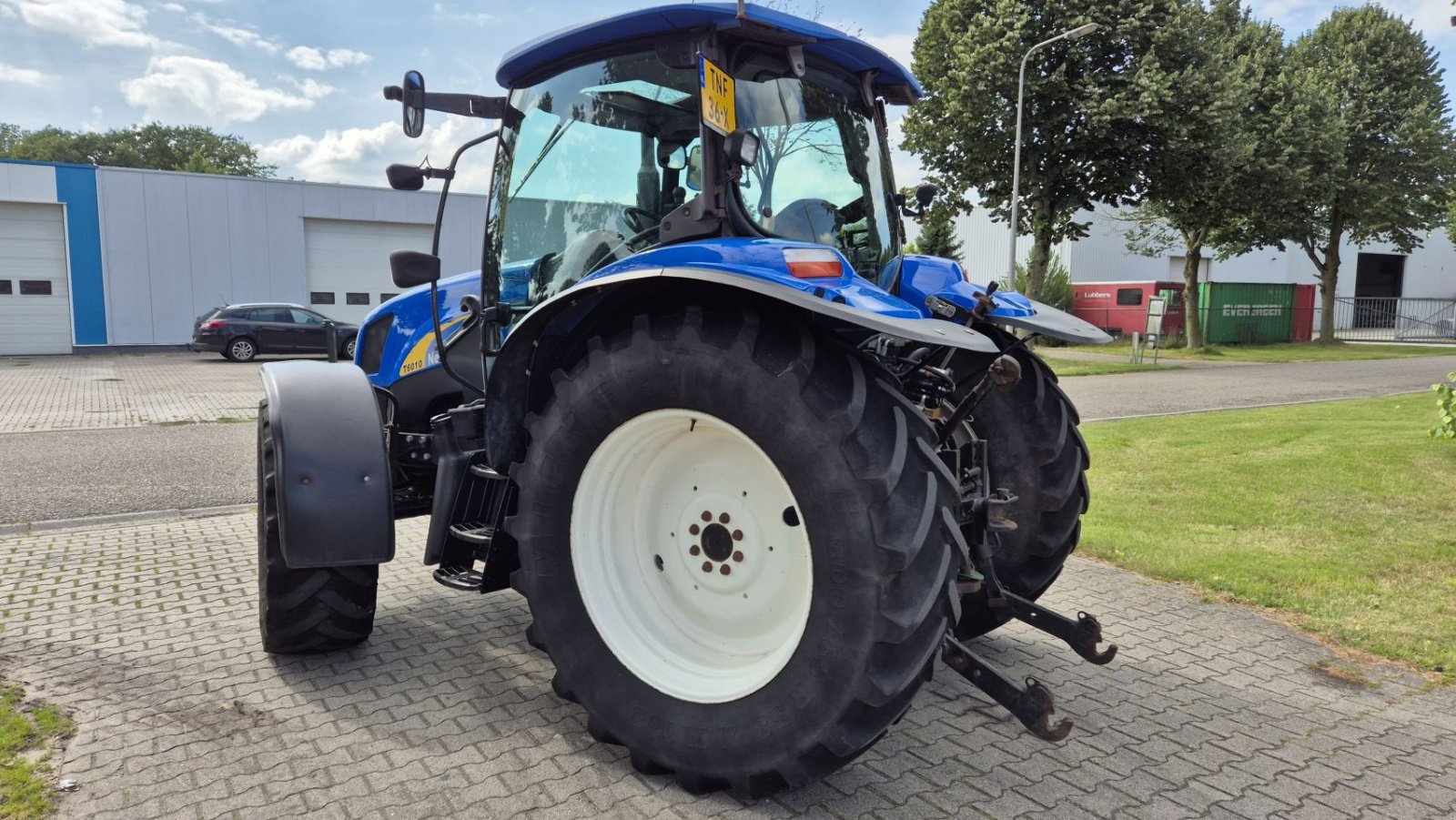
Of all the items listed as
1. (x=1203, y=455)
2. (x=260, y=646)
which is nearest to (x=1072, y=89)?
(x=1203, y=455)

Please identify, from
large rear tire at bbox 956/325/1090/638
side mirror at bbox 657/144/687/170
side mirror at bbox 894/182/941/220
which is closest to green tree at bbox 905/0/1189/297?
side mirror at bbox 894/182/941/220

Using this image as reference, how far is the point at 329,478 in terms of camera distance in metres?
3.50

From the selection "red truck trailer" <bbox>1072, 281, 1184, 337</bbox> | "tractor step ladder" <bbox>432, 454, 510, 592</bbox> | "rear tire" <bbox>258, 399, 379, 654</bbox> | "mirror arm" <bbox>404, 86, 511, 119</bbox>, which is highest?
"mirror arm" <bbox>404, 86, 511, 119</bbox>

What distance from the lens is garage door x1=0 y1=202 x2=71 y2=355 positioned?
2573 centimetres

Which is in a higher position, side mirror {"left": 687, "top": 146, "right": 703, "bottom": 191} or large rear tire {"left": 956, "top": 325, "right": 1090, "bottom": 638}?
side mirror {"left": 687, "top": 146, "right": 703, "bottom": 191}

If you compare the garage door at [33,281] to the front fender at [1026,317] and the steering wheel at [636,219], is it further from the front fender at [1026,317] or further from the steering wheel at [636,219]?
the front fender at [1026,317]

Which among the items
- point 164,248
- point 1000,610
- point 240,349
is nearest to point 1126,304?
point 240,349

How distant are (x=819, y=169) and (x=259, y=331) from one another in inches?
927

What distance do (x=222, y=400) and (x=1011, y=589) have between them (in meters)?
14.3

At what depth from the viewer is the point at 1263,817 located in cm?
281

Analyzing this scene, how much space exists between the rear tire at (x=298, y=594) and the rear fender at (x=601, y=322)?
2.91 ft

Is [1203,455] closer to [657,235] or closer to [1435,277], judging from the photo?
[657,235]

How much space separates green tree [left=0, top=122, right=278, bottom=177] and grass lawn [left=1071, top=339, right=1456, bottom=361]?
5460 cm

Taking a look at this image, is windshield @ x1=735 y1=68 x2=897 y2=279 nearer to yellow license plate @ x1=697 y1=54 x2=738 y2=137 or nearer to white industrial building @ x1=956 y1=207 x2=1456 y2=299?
yellow license plate @ x1=697 y1=54 x2=738 y2=137
